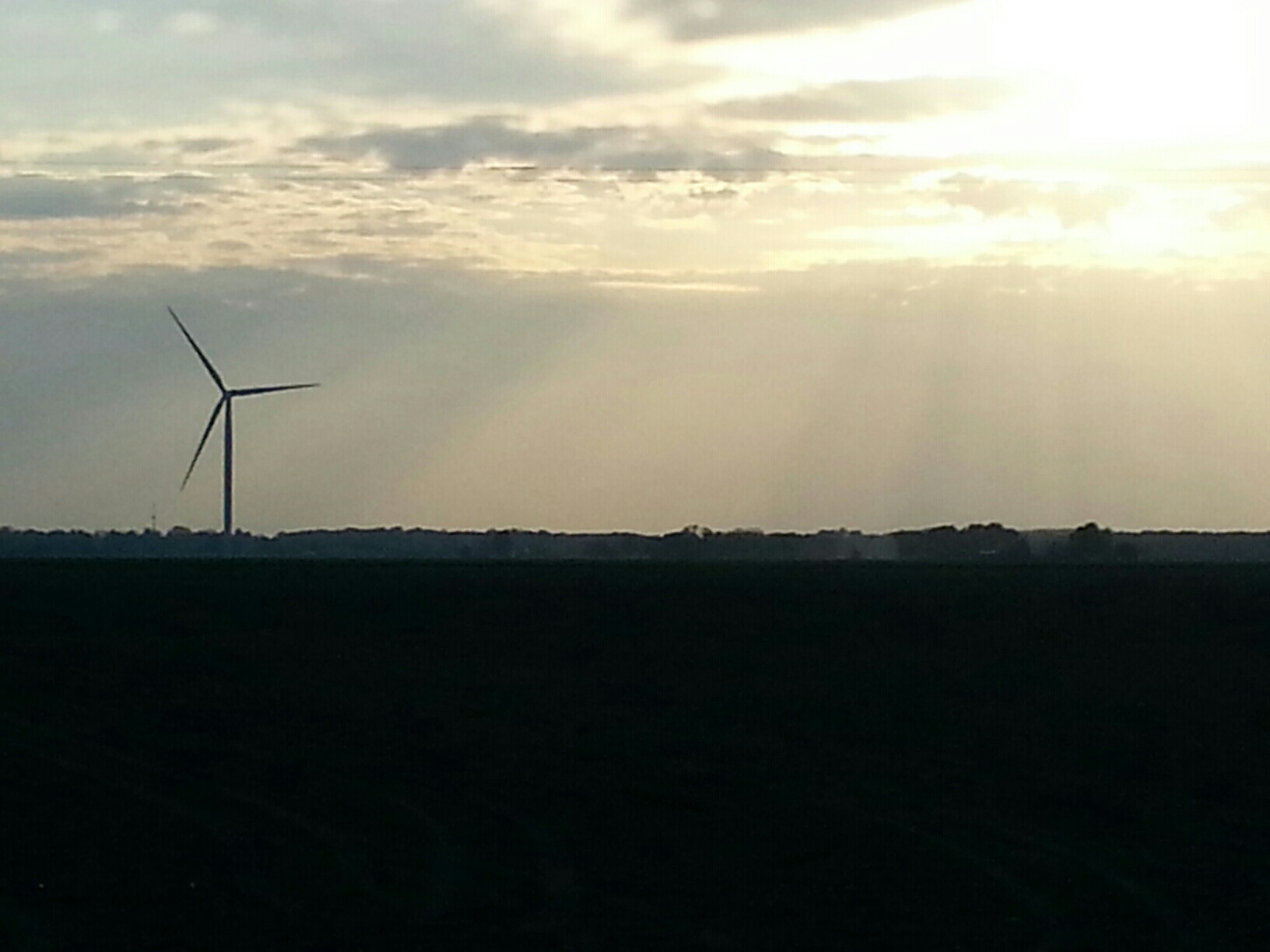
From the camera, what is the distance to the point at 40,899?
22641 millimetres

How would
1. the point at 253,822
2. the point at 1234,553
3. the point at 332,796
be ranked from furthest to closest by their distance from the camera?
the point at 1234,553 → the point at 332,796 → the point at 253,822

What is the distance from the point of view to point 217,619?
5347cm

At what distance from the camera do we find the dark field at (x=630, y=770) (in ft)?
74.2

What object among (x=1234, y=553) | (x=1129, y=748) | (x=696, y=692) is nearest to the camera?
(x=1129, y=748)

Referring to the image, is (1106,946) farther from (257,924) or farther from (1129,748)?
(1129,748)

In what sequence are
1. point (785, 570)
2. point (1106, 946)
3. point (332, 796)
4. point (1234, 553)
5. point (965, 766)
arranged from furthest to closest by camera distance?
point (1234, 553) → point (785, 570) → point (965, 766) → point (332, 796) → point (1106, 946)


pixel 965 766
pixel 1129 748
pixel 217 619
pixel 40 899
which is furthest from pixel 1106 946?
pixel 217 619

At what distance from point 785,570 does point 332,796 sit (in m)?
56.8

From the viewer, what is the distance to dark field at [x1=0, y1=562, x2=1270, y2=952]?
890 inches

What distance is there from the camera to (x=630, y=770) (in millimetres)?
33469

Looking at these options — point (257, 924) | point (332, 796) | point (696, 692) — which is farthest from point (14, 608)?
point (257, 924)

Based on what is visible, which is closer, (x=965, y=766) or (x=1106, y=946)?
(x=1106, y=946)

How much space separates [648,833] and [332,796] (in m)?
4.64

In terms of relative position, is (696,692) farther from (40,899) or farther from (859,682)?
(40,899)
